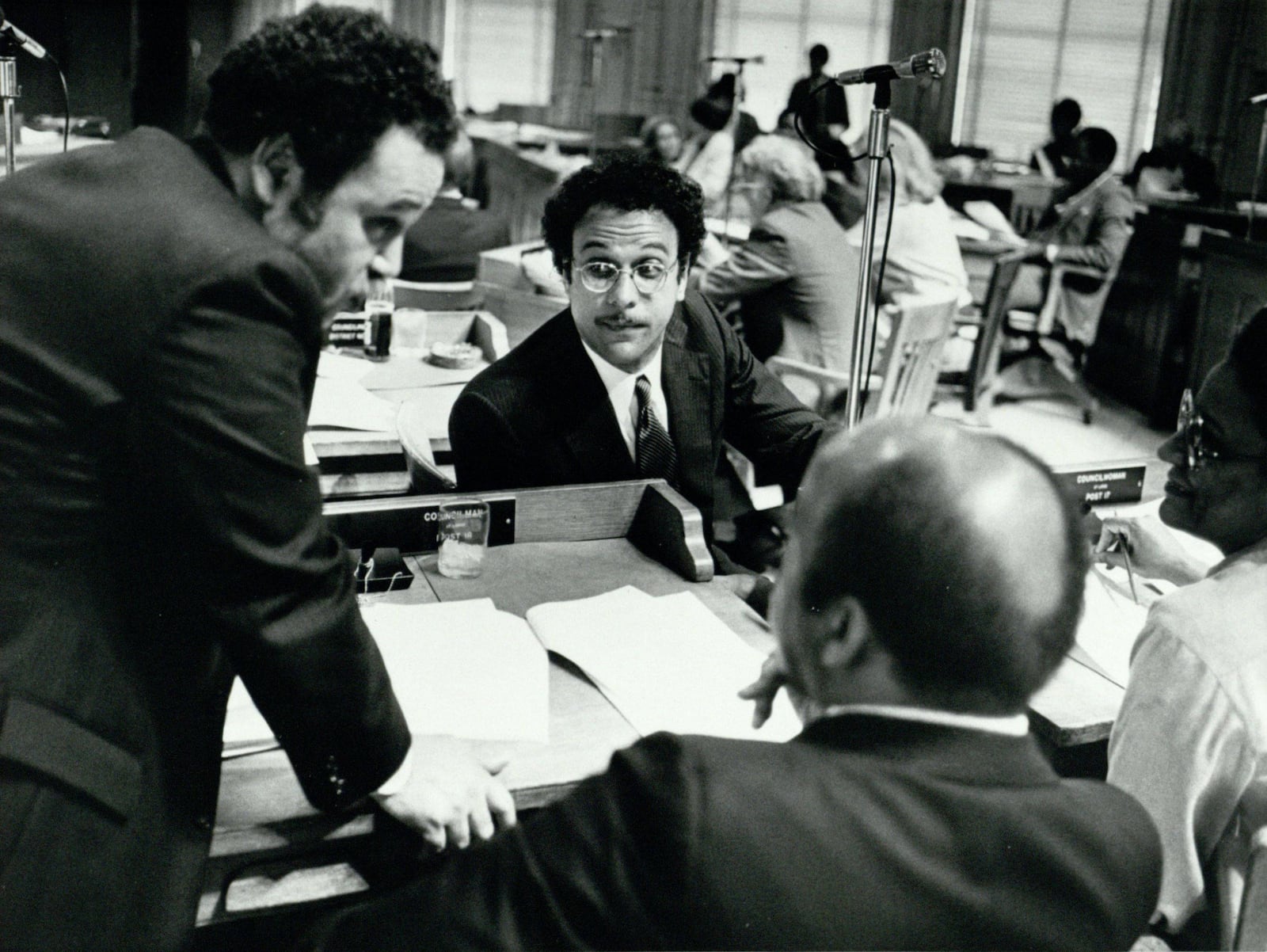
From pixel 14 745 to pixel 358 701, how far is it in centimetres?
28

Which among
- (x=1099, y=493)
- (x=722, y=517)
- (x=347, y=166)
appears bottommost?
(x=722, y=517)

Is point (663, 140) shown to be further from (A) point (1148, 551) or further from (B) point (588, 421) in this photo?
(A) point (1148, 551)

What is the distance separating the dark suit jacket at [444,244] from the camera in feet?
15.8

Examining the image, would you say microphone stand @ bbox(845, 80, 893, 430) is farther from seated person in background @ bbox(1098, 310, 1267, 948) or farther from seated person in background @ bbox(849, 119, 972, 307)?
seated person in background @ bbox(849, 119, 972, 307)

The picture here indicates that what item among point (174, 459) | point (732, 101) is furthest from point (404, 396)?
point (732, 101)

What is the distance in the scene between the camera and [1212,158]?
32.0ft

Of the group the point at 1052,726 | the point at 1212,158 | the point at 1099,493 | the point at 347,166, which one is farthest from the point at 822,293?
the point at 1212,158

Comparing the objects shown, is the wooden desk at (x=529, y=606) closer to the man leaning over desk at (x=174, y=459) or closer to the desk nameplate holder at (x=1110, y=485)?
the man leaning over desk at (x=174, y=459)

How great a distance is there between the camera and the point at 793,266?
4320 millimetres

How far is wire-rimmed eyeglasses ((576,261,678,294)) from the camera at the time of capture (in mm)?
2316

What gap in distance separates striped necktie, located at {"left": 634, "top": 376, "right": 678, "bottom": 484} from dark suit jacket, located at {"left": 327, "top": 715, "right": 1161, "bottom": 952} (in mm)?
1503

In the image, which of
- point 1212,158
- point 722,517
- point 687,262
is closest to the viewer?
point 687,262

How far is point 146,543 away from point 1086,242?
5.88 meters

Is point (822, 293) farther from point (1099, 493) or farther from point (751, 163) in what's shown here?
point (1099, 493)
